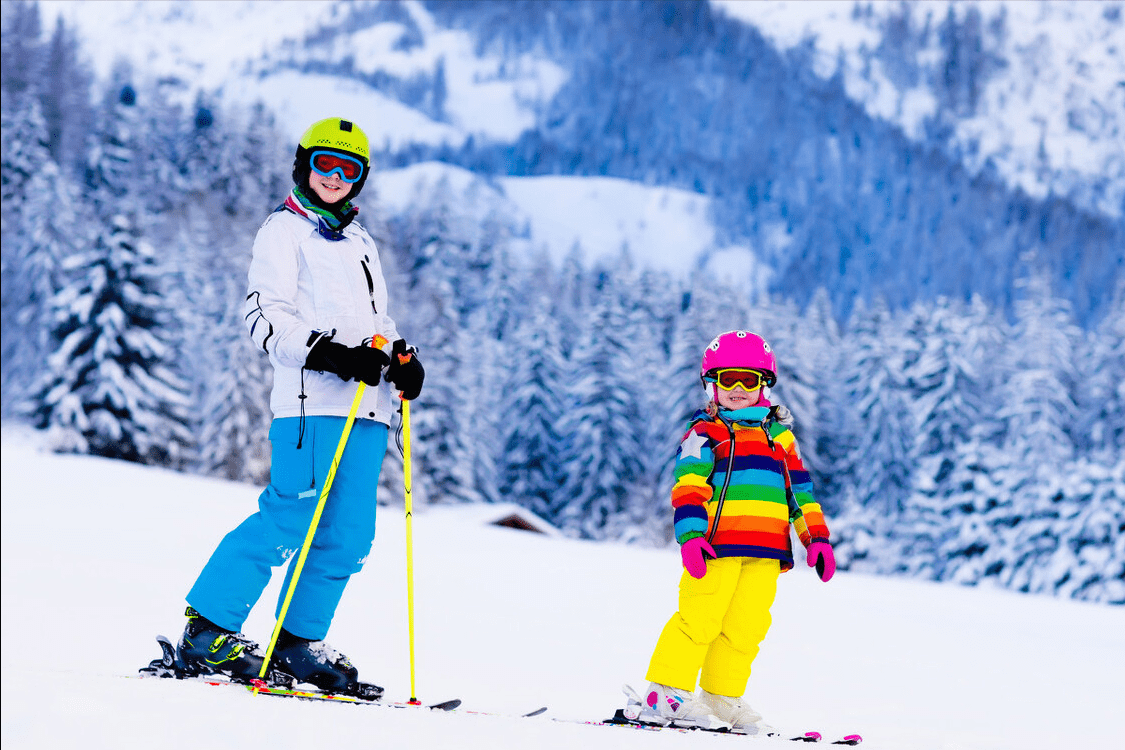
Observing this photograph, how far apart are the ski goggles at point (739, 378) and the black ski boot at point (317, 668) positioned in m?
1.93

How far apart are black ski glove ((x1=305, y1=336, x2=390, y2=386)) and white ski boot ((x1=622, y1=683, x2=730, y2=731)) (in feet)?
5.60

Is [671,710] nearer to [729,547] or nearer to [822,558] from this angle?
[729,547]

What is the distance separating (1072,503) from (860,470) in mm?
19999

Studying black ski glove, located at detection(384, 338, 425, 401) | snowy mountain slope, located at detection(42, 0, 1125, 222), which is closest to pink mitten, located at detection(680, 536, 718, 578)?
black ski glove, located at detection(384, 338, 425, 401)

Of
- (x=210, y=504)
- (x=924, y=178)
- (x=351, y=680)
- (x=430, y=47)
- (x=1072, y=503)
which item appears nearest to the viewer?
(x=351, y=680)

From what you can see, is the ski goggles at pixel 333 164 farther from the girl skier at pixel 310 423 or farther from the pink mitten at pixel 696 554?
the pink mitten at pixel 696 554

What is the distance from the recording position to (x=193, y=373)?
45.8 meters

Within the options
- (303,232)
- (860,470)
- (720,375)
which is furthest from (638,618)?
(860,470)

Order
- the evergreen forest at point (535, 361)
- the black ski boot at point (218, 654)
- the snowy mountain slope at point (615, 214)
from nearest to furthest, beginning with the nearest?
the black ski boot at point (218, 654) < the evergreen forest at point (535, 361) < the snowy mountain slope at point (615, 214)

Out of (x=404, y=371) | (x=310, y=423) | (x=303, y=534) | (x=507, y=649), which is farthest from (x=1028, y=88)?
(x=303, y=534)

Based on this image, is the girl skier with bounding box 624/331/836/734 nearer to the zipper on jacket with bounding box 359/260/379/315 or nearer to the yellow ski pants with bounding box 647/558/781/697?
the yellow ski pants with bounding box 647/558/781/697

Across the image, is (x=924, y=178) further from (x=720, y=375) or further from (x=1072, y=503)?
(x=720, y=375)

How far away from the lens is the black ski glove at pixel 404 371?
12.3 feet

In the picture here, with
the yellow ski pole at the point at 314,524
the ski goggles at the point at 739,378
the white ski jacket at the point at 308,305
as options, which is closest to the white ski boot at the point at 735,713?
the ski goggles at the point at 739,378
